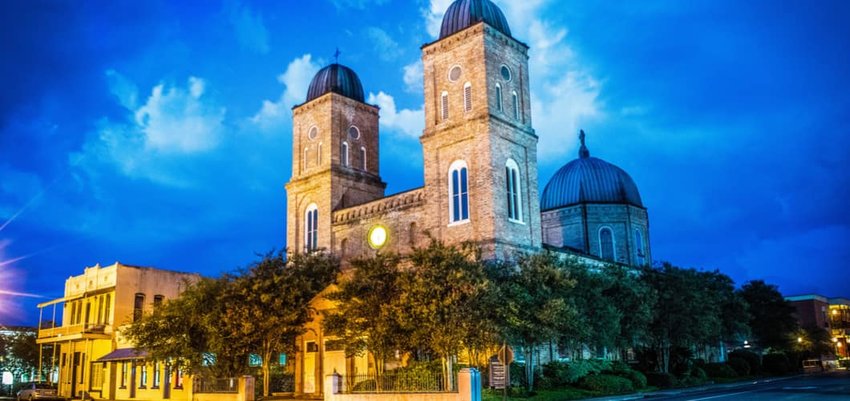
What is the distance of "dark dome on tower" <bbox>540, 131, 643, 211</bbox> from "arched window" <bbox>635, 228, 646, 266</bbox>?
265 centimetres

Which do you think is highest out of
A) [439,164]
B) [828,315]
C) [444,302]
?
[439,164]

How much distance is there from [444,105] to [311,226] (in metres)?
14.3

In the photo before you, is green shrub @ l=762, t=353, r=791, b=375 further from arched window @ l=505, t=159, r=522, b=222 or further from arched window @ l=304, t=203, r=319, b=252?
arched window @ l=304, t=203, r=319, b=252

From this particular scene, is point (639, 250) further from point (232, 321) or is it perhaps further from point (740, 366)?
point (232, 321)

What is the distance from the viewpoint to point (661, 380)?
39.9 metres

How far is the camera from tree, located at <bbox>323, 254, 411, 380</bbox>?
3030 cm

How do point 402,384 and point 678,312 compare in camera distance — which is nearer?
point 402,384

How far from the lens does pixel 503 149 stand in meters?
41.0

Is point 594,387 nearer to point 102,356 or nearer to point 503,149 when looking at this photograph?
point 503,149

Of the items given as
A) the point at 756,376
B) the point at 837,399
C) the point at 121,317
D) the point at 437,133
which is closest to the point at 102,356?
the point at 121,317

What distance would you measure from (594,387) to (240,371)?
1790 cm

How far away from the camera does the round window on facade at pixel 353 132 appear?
52.2 m

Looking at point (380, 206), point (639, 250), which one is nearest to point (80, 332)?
point (380, 206)

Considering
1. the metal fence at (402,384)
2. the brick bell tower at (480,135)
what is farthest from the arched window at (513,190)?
the metal fence at (402,384)
